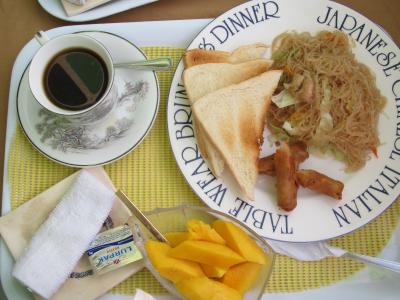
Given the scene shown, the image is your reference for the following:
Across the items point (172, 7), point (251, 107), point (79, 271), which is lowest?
point (79, 271)

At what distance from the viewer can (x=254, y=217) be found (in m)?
1.02

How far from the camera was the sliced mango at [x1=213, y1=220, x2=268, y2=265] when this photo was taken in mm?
909

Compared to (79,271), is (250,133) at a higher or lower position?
higher

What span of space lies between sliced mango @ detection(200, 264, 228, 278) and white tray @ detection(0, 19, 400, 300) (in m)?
0.19

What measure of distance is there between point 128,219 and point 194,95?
335mm

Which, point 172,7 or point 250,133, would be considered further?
point 172,7

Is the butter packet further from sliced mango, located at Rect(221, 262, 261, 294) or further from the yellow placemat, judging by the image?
sliced mango, located at Rect(221, 262, 261, 294)

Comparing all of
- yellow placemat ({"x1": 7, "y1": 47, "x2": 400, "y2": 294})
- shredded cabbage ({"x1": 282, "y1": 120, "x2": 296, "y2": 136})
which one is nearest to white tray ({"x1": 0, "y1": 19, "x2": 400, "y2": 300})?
yellow placemat ({"x1": 7, "y1": 47, "x2": 400, "y2": 294})

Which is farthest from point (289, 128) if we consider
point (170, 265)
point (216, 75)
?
point (170, 265)

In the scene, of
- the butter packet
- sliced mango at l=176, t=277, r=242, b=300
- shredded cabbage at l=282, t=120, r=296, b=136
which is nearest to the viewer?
sliced mango at l=176, t=277, r=242, b=300

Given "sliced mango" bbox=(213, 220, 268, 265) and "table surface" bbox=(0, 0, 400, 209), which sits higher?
"table surface" bbox=(0, 0, 400, 209)

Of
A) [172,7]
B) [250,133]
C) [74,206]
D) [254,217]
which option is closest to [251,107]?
[250,133]

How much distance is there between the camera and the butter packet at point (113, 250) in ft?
3.23

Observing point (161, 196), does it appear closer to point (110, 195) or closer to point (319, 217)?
point (110, 195)
